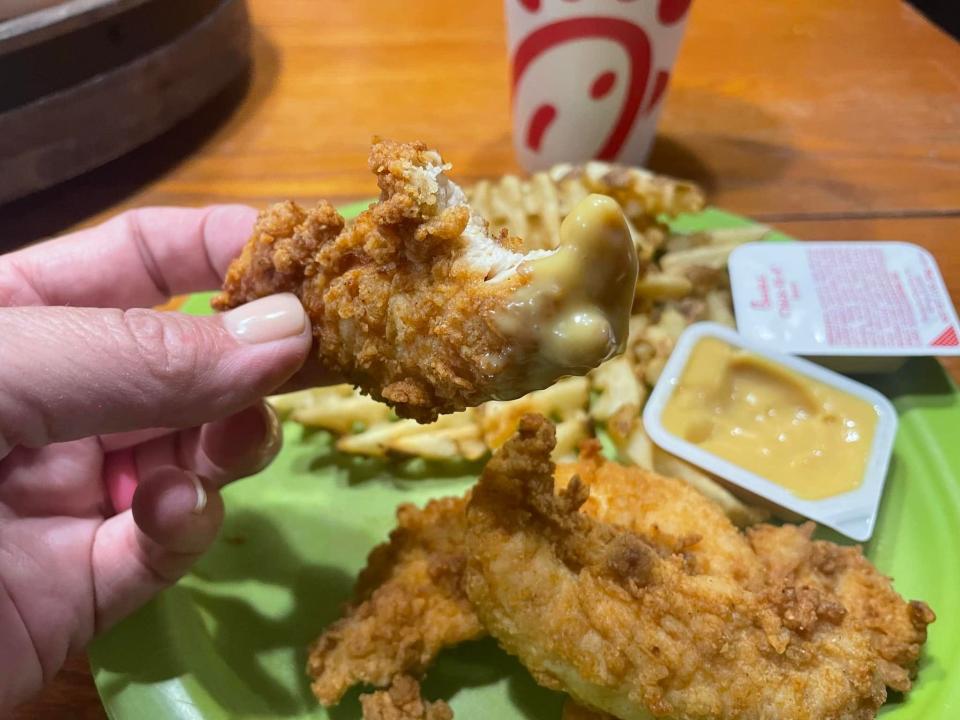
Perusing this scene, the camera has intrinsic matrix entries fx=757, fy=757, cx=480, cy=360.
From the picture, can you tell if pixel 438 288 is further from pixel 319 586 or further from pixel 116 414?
pixel 319 586

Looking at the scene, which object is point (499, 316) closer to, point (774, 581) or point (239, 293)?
point (239, 293)

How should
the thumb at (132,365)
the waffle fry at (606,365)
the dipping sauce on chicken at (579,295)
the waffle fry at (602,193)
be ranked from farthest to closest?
the waffle fry at (602,193) < the waffle fry at (606,365) < the thumb at (132,365) < the dipping sauce on chicken at (579,295)

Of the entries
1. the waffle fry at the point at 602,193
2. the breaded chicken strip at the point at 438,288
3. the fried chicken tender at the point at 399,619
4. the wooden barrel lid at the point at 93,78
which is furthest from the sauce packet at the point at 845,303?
the wooden barrel lid at the point at 93,78

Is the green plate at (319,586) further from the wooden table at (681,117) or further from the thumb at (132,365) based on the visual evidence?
the wooden table at (681,117)

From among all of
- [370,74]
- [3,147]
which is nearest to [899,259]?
[370,74]

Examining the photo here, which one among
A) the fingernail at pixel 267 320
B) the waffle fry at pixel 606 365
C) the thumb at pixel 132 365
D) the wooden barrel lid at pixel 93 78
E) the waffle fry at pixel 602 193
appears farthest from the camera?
the wooden barrel lid at pixel 93 78

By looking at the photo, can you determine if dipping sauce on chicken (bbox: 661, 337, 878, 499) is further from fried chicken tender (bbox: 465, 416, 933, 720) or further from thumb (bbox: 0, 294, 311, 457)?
thumb (bbox: 0, 294, 311, 457)
